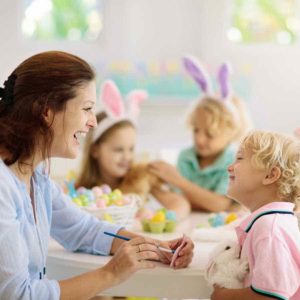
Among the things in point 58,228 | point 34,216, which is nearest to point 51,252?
point 58,228

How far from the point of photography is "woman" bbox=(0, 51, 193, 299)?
4.29 ft

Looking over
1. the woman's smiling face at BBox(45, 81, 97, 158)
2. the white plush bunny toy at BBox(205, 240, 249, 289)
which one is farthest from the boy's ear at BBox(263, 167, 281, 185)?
the woman's smiling face at BBox(45, 81, 97, 158)

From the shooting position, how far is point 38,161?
148 centimetres

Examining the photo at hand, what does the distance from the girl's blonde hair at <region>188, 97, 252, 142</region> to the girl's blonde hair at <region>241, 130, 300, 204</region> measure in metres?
1.33

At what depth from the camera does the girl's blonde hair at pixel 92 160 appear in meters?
2.60

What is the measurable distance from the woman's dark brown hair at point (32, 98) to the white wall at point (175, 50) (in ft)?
8.10

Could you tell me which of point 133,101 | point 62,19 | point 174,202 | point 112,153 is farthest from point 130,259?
point 62,19

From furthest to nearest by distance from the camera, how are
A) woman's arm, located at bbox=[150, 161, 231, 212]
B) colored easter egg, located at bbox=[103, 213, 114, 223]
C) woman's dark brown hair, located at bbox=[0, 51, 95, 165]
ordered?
1. woman's arm, located at bbox=[150, 161, 231, 212]
2. colored easter egg, located at bbox=[103, 213, 114, 223]
3. woman's dark brown hair, located at bbox=[0, 51, 95, 165]

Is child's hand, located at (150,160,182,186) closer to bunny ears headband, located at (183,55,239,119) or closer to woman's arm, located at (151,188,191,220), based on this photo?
woman's arm, located at (151,188,191,220)

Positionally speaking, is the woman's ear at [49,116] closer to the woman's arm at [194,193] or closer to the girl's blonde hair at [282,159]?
the girl's blonde hair at [282,159]

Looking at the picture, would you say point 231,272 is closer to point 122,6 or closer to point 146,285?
point 146,285

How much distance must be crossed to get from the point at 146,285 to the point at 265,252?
0.32 m

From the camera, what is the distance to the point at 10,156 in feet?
4.67

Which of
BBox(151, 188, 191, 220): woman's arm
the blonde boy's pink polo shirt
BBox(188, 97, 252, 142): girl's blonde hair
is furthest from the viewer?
BBox(188, 97, 252, 142): girl's blonde hair
